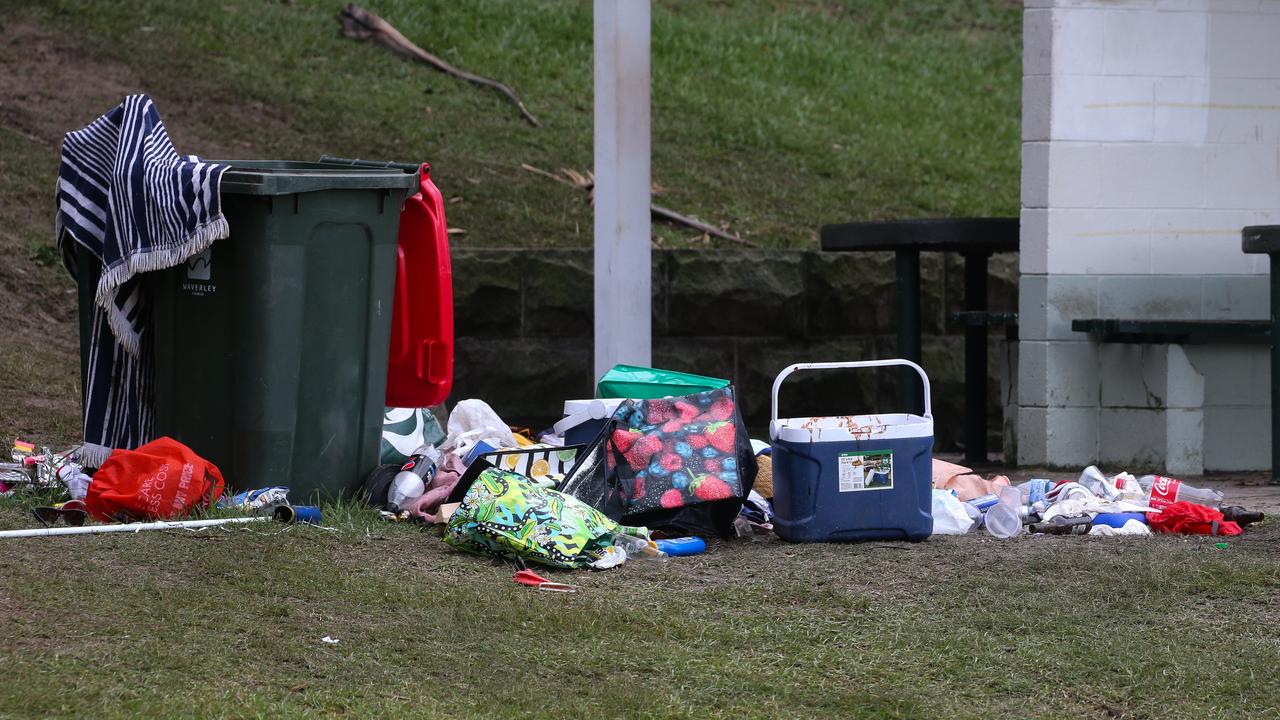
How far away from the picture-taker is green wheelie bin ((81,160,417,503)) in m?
5.19

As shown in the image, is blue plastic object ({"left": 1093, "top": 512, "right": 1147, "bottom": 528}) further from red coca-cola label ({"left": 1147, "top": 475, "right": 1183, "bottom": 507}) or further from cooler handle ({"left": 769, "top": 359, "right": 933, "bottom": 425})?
cooler handle ({"left": 769, "top": 359, "right": 933, "bottom": 425})

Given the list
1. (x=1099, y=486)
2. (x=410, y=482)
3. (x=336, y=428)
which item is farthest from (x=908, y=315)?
(x=336, y=428)

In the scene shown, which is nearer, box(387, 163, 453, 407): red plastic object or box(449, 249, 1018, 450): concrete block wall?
box(387, 163, 453, 407): red plastic object

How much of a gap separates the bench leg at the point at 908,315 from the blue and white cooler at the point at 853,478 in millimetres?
2641

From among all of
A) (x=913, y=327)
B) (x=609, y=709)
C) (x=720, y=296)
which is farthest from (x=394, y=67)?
(x=609, y=709)

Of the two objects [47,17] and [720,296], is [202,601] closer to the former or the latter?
[720,296]

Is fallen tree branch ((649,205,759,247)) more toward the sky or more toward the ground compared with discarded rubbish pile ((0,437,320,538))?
more toward the sky

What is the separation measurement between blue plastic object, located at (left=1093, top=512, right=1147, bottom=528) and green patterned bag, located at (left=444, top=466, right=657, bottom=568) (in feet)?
5.39

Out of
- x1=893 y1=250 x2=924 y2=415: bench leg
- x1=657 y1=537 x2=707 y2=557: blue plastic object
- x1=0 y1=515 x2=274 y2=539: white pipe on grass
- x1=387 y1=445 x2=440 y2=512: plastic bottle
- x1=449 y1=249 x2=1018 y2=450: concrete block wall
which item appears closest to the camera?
x1=0 y1=515 x2=274 y2=539: white pipe on grass

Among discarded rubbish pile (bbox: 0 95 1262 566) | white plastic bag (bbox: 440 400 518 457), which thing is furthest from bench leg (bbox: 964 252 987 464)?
white plastic bag (bbox: 440 400 518 457)

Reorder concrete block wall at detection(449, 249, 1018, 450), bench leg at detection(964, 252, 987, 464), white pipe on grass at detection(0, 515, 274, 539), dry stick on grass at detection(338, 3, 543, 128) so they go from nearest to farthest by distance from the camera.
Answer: white pipe on grass at detection(0, 515, 274, 539) → bench leg at detection(964, 252, 987, 464) → concrete block wall at detection(449, 249, 1018, 450) → dry stick on grass at detection(338, 3, 543, 128)

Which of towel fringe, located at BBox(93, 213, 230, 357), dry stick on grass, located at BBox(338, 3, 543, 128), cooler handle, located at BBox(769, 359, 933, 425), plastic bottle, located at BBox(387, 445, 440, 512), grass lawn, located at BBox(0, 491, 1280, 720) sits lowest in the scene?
grass lawn, located at BBox(0, 491, 1280, 720)

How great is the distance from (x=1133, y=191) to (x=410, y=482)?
3848mm

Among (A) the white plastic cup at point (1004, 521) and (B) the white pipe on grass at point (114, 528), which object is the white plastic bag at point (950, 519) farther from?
(B) the white pipe on grass at point (114, 528)
